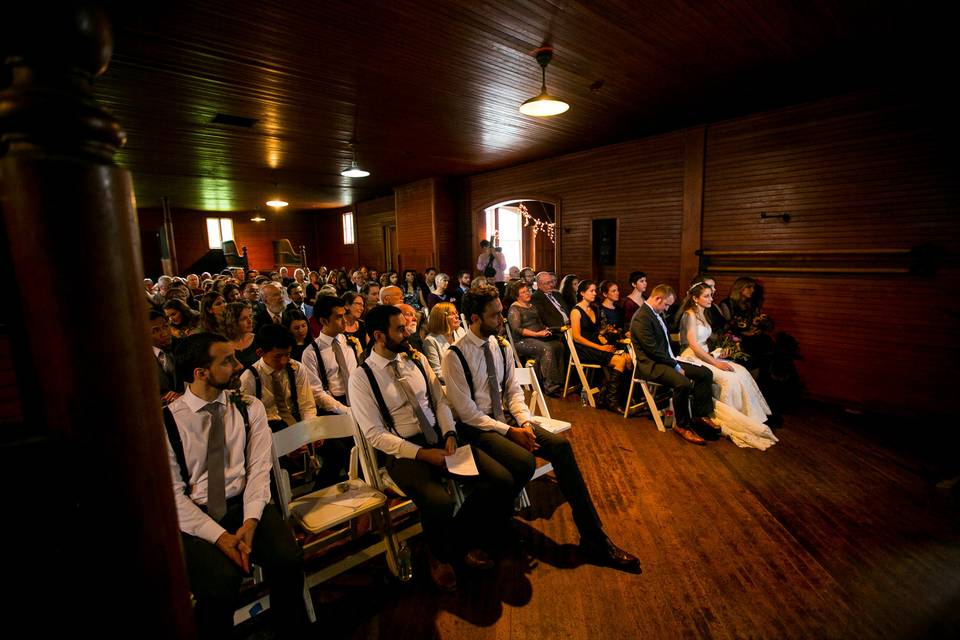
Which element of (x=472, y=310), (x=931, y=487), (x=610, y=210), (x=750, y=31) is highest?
(x=750, y=31)

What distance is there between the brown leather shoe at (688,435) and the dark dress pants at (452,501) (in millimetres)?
2531

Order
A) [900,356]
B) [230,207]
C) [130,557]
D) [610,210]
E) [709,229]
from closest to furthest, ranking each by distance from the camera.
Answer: [130,557], [900,356], [709,229], [610,210], [230,207]

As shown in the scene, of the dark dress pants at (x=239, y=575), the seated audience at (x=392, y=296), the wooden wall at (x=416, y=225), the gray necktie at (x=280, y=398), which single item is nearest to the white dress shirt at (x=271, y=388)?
the gray necktie at (x=280, y=398)

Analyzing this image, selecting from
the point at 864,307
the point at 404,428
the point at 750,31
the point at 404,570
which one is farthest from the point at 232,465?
the point at 864,307

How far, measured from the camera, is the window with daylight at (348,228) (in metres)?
17.8

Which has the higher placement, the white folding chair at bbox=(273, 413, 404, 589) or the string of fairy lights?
the string of fairy lights

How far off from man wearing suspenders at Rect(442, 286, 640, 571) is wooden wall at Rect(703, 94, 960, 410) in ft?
15.6

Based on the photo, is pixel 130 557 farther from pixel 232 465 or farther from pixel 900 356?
pixel 900 356

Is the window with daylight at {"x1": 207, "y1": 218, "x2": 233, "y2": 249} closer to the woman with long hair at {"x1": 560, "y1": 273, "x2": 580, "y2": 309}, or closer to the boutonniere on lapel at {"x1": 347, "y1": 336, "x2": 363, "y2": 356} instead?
the woman with long hair at {"x1": 560, "y1": 273, "x2": 580, "y2": 309}

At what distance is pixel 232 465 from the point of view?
2.24 m

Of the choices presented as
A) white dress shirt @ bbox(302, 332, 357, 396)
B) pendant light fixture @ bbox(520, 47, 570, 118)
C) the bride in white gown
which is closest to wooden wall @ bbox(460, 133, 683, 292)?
the bride in white gown

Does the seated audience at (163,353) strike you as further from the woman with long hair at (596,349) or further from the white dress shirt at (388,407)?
the woman with long hair at (596,349)

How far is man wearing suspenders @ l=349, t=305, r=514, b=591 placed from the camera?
99.4 inches

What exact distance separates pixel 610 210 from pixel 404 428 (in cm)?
650
